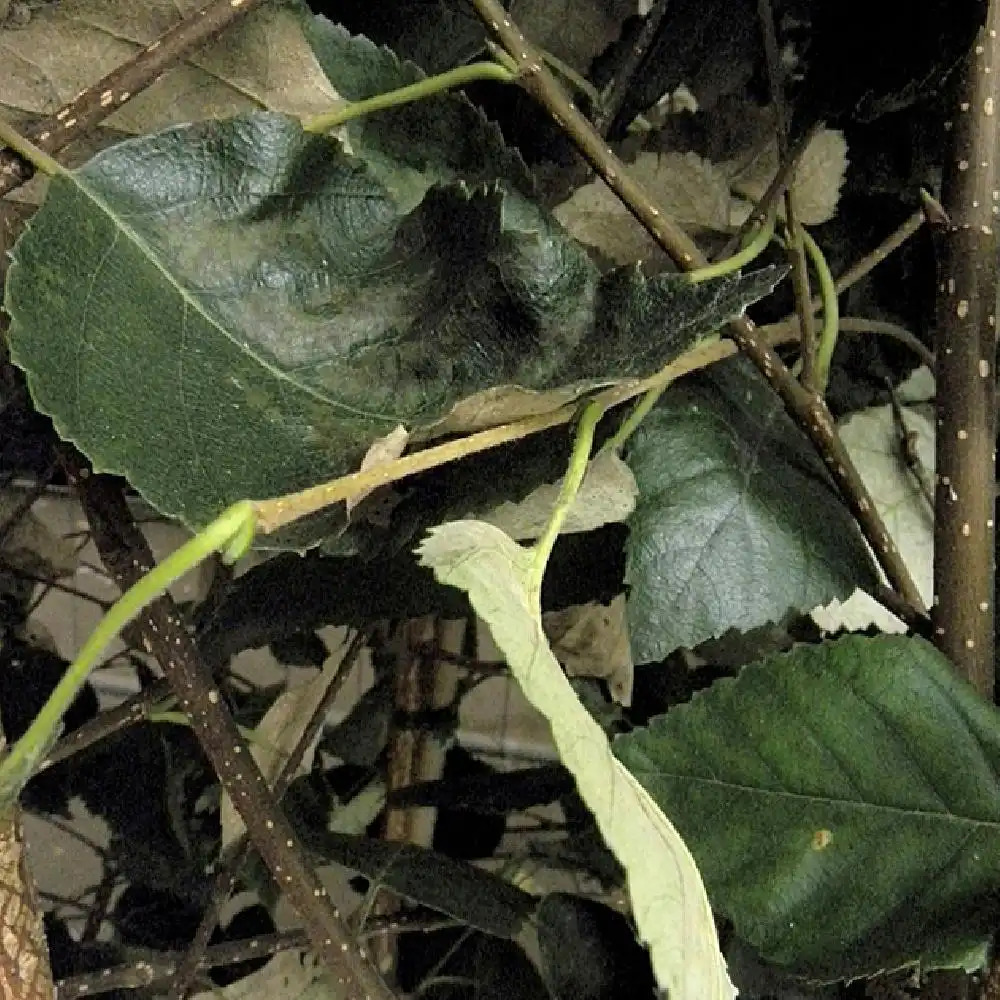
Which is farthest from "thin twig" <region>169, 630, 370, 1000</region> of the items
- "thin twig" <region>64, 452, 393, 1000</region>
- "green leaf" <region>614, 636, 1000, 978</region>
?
"green leaf" <region>614, 636, 1000, 978</region>

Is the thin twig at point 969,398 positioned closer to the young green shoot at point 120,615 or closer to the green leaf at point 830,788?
the green leaf at point 830,788

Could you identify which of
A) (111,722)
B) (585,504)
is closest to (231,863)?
(111,722)

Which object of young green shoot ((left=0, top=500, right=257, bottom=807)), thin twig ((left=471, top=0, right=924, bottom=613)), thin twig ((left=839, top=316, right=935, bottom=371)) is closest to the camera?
young green shoot ((left=0, top=500, right=257, bottom=807))

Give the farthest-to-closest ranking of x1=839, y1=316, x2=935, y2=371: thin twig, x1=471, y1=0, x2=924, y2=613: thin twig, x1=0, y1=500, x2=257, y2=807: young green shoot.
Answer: x1=839, y1=316, x2=935, y2=371: thin twig, x1=471, y1=0, x2=924, y2=613: thin twig, x1=0, y1=500, x2=257, y2=807: young green shoot

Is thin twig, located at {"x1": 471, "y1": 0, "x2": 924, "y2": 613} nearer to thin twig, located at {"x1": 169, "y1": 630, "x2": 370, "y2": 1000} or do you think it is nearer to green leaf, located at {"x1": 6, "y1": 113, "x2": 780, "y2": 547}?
green leaf, located at {"x1": 6, "y1": 113, "x2": 780, "y2": 547}

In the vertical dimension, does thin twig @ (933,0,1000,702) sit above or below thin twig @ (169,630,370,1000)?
above
